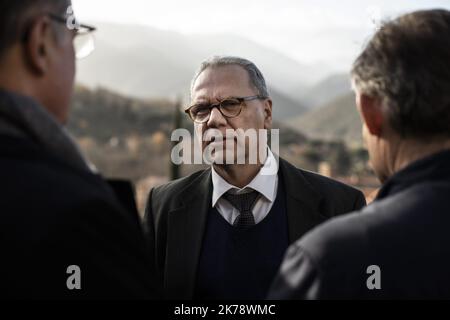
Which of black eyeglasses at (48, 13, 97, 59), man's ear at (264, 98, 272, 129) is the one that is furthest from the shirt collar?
black eyeglasses at (48, 13, 97, 59)

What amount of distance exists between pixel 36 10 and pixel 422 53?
3.87 ft

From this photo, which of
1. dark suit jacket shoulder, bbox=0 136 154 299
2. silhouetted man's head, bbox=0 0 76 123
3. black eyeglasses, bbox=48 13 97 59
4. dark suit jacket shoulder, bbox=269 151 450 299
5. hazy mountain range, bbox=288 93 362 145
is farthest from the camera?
hazy mountain range, bbox=288 93 362 145

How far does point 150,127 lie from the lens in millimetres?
63375

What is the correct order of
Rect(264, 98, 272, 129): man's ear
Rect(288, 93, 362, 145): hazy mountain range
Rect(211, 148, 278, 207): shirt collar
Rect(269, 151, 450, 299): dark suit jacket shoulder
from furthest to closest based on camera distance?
1. Rect(288, 93, 362, 145): hazy mountain range
2. Rect(264, 98, 272, 129): man's ear
3. Rect(211, 148, 278, 207): shirt collar
4. Rect(269, 151, 450, 299): dark suit jacket shoulder

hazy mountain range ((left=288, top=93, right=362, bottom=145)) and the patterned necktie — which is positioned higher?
hazy mountain range ((left=288, top=93, right=362, bottom=145))

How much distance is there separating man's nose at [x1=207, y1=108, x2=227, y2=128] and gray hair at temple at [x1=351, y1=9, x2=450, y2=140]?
75.2 inches

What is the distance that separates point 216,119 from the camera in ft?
11.9

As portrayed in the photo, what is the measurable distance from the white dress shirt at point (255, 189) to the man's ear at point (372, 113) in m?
1.49

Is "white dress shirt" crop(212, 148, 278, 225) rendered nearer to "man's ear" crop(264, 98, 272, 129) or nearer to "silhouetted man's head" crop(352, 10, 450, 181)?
"man's ear" crop(264, 98, 272, 129)

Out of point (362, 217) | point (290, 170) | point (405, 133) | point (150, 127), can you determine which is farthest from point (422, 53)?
point (150, 127)

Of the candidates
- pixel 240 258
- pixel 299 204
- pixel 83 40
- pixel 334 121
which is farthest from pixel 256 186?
pixel 334 121

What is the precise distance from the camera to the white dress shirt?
10.9 ft
